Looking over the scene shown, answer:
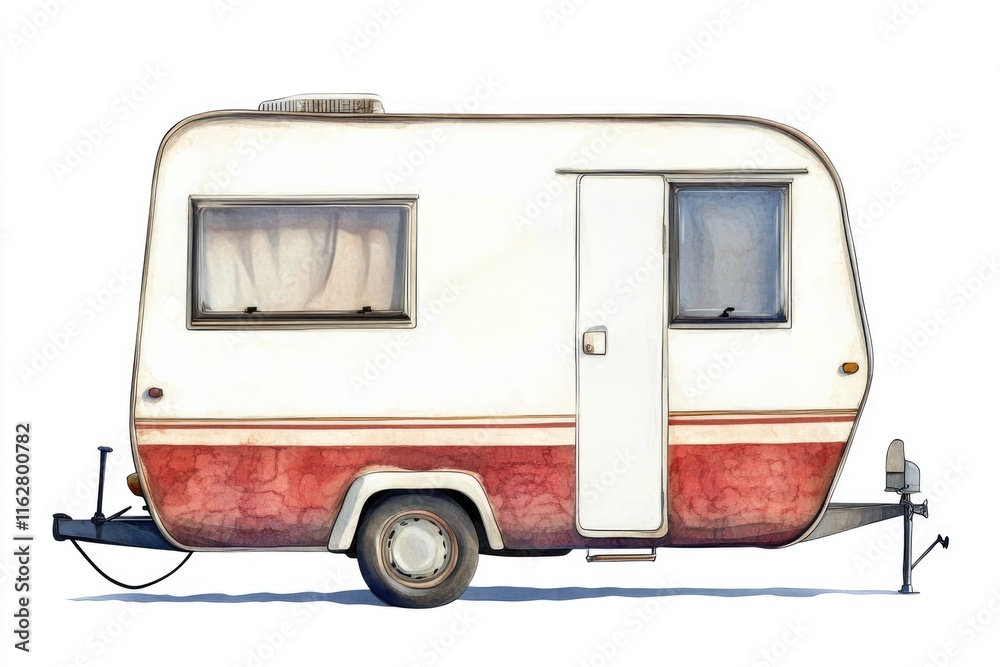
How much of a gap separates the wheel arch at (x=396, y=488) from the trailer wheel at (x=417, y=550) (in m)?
0.10

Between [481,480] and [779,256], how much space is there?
2394 mm

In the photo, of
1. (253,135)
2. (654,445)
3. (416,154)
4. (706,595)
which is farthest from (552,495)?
(253,135)

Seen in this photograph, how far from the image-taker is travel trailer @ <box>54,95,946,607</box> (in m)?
8.93

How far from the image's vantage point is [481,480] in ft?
29.5

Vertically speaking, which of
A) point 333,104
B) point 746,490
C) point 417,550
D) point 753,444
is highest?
point 333,104

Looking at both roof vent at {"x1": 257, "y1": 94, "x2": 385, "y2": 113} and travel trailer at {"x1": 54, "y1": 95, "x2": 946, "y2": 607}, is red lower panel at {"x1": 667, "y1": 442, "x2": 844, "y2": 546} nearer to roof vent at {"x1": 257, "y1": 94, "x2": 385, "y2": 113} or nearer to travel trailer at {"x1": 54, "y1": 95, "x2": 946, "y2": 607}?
travel trailer at {"x1": 54, "y1": 95, "x2": 946, "y2": 607}

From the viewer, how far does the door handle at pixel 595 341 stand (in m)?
8.94

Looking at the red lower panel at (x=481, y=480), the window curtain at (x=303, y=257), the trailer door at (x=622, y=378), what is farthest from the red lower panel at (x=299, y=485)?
the window curtain at (x=303, y=257)

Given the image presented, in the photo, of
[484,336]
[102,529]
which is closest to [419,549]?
[484,336]

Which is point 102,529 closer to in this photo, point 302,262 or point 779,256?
point 302,262

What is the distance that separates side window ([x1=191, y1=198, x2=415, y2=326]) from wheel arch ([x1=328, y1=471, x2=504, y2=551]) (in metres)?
0.99

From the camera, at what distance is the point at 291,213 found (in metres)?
8.98

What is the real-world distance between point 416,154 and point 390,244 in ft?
1.98

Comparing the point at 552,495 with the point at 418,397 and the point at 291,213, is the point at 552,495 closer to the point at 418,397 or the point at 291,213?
the point at 418,397
